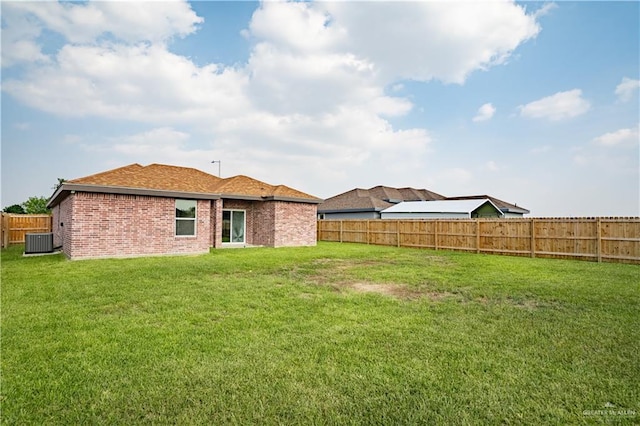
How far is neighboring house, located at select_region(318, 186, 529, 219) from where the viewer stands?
1184 inches

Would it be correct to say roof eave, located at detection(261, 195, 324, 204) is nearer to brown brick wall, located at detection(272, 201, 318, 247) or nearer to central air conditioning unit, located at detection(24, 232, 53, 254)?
brown brick wall, located at detection(272, 201, 318, 247)

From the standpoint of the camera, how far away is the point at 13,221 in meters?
19.5

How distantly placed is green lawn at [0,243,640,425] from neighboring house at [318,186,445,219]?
74.3 ft

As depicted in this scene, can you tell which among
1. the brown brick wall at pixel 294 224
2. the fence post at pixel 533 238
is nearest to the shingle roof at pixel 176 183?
the brown brick wall at pixel 294 224

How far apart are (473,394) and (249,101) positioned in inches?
608

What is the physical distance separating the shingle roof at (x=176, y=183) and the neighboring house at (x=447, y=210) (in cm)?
1052

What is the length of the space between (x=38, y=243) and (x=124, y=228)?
4.57 metres

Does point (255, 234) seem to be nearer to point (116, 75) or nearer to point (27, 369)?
point (116, 75)

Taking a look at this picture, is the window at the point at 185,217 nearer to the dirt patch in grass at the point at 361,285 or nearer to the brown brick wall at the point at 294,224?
the brown brick wall at the point at 294,224

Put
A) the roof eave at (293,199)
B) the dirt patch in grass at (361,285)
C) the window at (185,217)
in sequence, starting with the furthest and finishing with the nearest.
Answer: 1. the roof eave at (293,199)
2. the window at (185,217)
3. the dirt patch in grass at (361,285)

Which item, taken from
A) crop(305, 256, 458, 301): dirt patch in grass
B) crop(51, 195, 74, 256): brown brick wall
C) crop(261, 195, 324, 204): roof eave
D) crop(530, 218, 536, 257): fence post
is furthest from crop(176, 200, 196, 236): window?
crop(530, 218, 536, 257): fence post

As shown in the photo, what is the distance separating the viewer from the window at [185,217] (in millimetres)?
14109

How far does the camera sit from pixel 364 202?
3086cm

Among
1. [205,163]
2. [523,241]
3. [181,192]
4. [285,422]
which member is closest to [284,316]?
[285,422]
